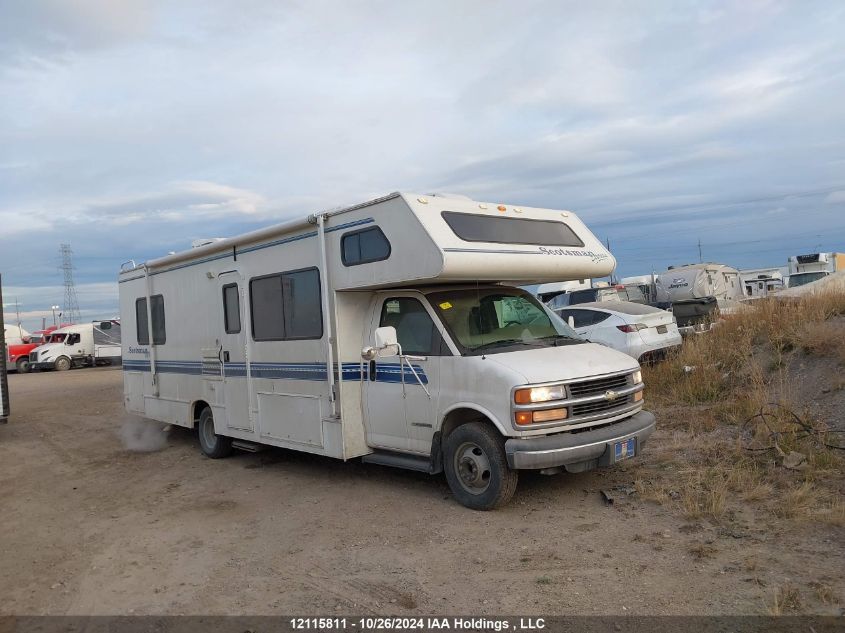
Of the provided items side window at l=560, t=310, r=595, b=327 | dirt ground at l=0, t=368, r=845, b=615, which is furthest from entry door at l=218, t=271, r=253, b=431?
side window at l=560, t=310, r=595, b=327

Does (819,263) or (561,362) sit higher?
(819,263)

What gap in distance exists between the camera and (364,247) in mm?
6781

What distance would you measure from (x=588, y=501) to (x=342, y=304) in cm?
301

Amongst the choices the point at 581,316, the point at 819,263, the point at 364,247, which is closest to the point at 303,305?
the point at 364,247

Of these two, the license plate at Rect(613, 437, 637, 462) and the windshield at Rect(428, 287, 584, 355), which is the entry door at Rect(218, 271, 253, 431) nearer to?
the windshield at Rect(428, 287, 584, 355)

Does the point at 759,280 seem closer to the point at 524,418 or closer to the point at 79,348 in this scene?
the point at 524,418

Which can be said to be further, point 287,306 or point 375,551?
point 287,306

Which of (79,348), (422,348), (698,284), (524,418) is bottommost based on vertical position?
(524,418)

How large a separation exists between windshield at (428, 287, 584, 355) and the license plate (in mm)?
1107

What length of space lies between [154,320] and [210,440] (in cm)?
222

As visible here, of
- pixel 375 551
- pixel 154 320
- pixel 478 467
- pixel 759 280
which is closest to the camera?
pixel 375 551

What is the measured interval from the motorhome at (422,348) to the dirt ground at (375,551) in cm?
49

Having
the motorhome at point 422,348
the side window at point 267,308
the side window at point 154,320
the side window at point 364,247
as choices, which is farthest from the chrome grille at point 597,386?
the side window at point 154,320

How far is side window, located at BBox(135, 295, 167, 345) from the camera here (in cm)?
1027
